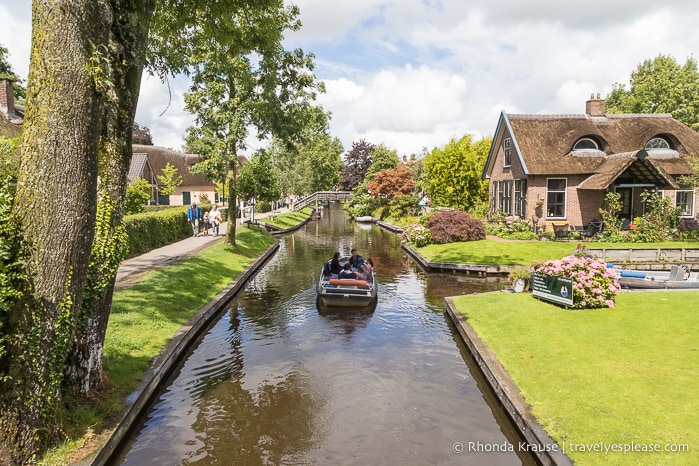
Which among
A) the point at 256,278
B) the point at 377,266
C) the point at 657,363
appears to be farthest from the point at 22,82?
the point at 657,363

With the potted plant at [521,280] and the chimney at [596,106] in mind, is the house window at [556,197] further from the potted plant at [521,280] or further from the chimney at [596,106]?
the potted plant at [521,280]

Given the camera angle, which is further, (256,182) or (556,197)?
(256,182)

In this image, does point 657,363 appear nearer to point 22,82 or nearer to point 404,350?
→ point 404,350

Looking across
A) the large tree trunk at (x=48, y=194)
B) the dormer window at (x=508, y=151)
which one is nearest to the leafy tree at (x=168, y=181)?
the dormer window at (x=508, y=151)

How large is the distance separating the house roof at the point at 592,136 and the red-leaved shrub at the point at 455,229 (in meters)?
5.81

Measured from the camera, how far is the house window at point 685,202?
2812 centimetres

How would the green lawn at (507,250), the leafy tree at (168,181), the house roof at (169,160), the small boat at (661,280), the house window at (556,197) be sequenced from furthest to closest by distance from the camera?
the house roof at (169,160)
the leafy tree at (168,181)
the house window at (556,197)
the green lawn at (507,250)
the small boat at (661,280)

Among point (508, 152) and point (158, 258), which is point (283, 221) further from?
point (158, 258)

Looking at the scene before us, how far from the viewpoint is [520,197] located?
1190 inches

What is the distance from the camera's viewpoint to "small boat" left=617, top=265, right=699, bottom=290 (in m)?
14.0

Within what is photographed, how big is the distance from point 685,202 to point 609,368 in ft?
87.3

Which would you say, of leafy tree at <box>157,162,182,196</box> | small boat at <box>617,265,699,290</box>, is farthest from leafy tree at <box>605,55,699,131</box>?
leafy tree at <box>157,162,182,196</box>

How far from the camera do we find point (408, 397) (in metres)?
8.96

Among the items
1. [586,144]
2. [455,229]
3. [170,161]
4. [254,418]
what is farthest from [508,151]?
[170,161]
